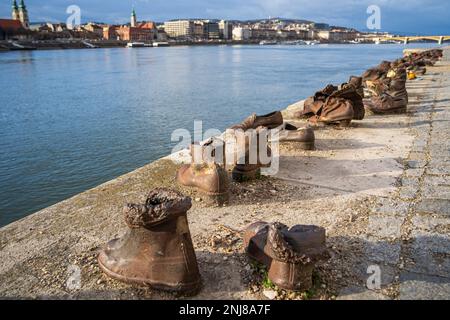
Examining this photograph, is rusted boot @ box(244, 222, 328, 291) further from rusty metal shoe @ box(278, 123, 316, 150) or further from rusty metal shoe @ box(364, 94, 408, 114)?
rusty metal shoe @ box(364, 94, 408, 114)

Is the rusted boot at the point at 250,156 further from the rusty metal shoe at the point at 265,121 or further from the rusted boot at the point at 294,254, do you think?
the rusted boot at the point at 294,254

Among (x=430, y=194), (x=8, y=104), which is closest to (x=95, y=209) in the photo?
(x=430, y=194)

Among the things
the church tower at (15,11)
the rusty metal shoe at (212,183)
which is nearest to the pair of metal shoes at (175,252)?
the rusty metal shoe at (212,183)

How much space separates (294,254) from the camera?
264cm

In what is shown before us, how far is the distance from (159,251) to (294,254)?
86 centimetres

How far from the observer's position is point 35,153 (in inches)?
396

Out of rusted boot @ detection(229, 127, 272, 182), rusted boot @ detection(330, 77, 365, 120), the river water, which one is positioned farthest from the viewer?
the river water

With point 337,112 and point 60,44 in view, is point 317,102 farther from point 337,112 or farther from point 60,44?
point 60,44

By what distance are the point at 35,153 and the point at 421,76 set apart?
1429 centimetres

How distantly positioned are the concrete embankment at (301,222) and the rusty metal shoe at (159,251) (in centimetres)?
10

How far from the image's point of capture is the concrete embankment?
285cm

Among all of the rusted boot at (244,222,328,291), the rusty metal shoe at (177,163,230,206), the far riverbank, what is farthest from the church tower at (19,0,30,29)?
the rusted boot at (244,222,328,291)

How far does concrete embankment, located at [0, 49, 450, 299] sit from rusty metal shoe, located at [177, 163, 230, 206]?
0.11m

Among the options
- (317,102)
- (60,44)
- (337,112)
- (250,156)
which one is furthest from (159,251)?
(60,44)
